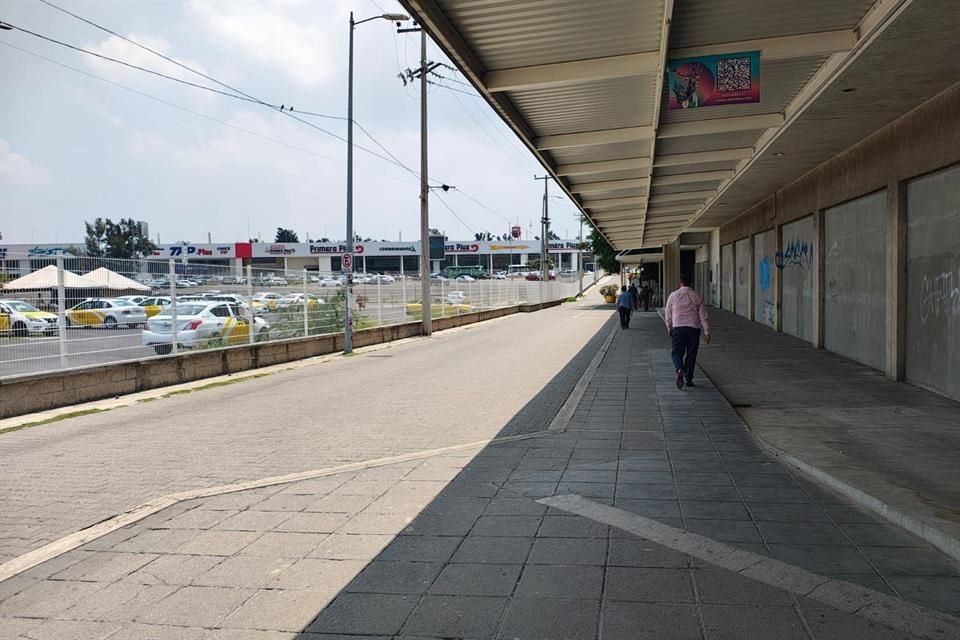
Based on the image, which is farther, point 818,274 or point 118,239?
point 118,239

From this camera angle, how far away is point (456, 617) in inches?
147

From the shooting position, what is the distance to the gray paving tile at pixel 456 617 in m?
3.58

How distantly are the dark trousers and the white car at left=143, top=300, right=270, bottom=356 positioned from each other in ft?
27.9

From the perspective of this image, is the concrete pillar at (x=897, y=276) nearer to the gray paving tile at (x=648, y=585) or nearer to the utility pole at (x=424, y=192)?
the gray paving tile at (x=648, y=585)

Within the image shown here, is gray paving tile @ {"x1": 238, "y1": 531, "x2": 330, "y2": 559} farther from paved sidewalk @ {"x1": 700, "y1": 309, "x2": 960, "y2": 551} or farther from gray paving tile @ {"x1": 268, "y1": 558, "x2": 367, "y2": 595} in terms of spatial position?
paved sidewalk @ {"x1": 700, "y1": 309, "x2": 960, "y2": 551}

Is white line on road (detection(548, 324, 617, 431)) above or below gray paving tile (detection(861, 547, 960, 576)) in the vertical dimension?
below

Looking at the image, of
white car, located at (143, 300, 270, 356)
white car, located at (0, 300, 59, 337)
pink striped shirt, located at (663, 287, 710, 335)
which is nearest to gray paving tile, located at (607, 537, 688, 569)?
pink striped shirt, located at (663, 287, 710, 335)

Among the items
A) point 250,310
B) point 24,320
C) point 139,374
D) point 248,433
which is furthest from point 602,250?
point 248,433

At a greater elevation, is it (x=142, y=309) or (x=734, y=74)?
(x=734, y=74)

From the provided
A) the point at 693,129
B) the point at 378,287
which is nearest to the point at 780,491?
the point at 693,129

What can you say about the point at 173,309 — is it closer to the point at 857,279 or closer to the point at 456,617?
the point at 456,617

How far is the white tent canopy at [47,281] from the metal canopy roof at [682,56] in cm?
644

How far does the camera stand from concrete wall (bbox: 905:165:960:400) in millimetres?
9516

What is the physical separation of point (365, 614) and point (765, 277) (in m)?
21.3
